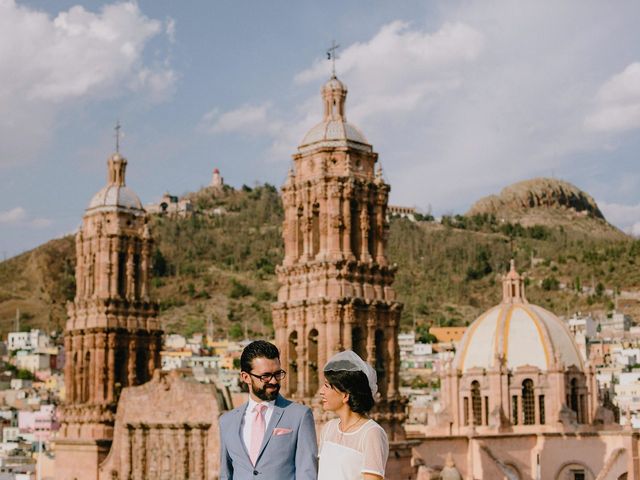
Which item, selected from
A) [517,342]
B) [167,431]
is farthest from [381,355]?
[517,342]

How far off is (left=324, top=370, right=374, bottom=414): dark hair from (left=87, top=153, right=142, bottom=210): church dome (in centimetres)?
3089

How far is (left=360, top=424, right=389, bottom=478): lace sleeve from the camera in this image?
548 centimetres

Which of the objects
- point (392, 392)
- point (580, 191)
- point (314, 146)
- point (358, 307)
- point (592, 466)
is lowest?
point (592, 466)

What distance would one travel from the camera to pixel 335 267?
2612cm

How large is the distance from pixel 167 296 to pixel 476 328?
252ft

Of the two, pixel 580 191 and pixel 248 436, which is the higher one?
pixel 580 191

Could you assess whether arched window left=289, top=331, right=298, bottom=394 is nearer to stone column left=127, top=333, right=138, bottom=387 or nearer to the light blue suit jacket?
stone column left=127, top=333, right=138, bottom=387

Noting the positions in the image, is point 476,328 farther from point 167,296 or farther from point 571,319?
point 167,296

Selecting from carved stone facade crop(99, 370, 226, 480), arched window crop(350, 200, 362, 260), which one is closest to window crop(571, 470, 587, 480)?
carved stone facade crop(99, 370, 226, 480)

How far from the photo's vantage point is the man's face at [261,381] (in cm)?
610

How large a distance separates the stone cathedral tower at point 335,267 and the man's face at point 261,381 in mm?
19654

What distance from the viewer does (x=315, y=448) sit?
6.01 meters

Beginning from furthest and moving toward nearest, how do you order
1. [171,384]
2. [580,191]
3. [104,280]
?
1. [580,191]
2. [104,280]
3. [171,384]

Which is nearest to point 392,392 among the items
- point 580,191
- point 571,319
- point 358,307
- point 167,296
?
point 358,307
